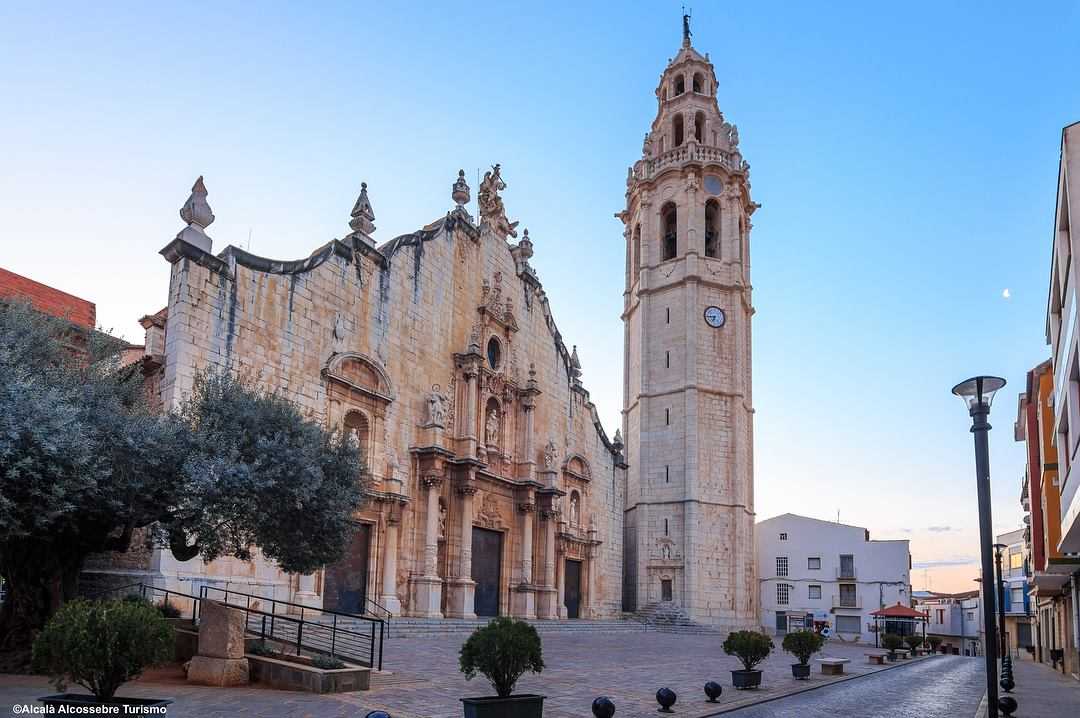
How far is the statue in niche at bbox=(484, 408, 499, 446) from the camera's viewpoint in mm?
29344

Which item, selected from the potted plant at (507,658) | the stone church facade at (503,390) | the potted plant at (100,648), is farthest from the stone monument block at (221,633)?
the stone church facade at (503,390)

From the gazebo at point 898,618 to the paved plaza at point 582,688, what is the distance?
1724 cm

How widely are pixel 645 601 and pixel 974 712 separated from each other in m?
23.2

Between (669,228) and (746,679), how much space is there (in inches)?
1129

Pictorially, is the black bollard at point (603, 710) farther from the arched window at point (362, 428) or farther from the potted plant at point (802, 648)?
the arched window at point (362, 428)

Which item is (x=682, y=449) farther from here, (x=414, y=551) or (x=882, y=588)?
(x=882, y=588)

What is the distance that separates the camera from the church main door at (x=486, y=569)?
Result: 28.5m

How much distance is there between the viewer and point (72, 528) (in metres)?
12.8

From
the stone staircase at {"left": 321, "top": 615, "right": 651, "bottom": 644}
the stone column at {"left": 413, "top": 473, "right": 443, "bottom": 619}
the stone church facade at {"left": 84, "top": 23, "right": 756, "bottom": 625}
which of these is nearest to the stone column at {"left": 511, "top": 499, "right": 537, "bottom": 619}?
the stone church facade at {"left": 84, "top": 23, "right": 756, "bottom": 625}

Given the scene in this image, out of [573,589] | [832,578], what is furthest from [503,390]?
[832,578]

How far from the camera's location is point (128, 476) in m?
12.4

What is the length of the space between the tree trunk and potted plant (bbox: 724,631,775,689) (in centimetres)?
1096

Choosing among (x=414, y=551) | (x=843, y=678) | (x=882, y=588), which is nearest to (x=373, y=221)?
(x=414, y=551)

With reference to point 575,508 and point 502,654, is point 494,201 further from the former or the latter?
point 502,654
